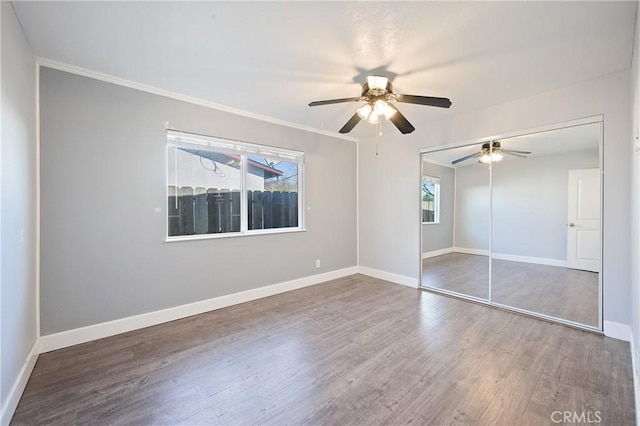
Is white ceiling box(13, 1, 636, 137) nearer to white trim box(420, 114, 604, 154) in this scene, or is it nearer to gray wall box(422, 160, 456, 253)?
white trim box(420, 114, 604, 154)

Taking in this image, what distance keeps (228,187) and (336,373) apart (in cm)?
267

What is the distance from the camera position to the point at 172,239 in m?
3.20

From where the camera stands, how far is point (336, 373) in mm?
2168

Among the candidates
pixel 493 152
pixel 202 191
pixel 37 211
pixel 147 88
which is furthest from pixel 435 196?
pixel 37 211

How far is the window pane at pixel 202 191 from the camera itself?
3.29 m

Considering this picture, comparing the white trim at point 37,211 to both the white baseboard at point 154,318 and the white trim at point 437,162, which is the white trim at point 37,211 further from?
the white trim at point 437,162

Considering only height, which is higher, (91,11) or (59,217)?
(91,11)

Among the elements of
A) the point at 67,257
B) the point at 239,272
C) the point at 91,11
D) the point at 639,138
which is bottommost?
the point at 239,272

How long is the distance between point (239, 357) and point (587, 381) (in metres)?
2.78

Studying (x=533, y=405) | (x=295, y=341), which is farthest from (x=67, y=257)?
(x=533, y=405)

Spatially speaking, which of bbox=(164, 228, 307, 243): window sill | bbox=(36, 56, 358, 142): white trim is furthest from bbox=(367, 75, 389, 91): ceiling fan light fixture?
bbox=(164, 228, 307, 243): window sill

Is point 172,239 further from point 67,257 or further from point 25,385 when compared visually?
point 25,385

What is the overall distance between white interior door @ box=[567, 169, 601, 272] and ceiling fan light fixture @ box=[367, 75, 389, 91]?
8.32 ft

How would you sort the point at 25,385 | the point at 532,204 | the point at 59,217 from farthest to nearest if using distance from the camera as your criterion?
the point at 532,204 → the point at 59,217 → the point at 25,385
